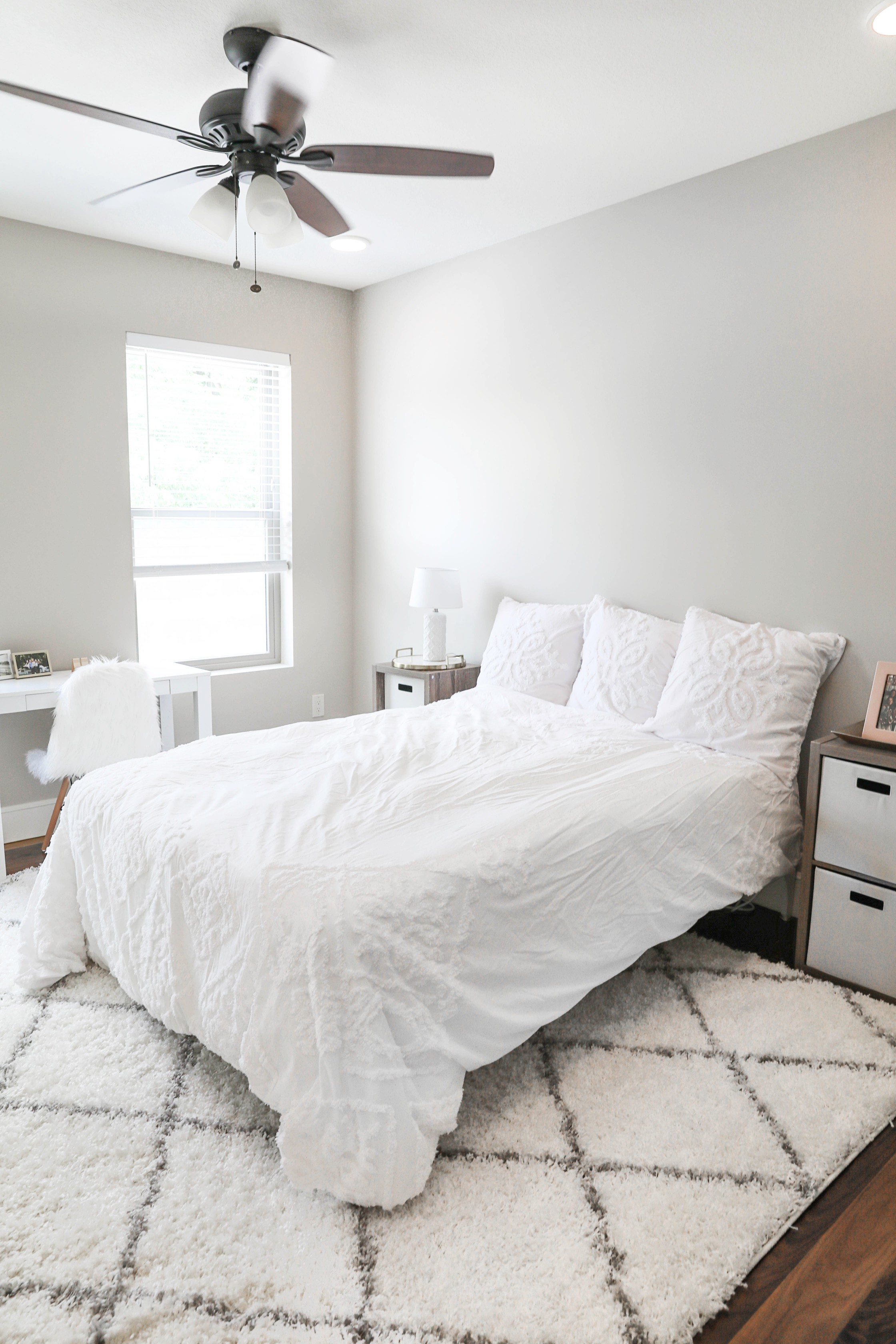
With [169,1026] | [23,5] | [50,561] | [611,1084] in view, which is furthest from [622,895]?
[50,561]

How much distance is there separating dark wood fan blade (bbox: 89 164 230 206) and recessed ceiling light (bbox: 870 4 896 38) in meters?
1.61

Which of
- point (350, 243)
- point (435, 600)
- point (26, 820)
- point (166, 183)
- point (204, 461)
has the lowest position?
point (26, 820)

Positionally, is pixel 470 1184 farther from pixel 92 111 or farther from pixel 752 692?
pixel 92 111

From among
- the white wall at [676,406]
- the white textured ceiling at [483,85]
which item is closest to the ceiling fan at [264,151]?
the white textured ceiling at [483,85]

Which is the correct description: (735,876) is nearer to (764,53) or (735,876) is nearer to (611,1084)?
(611,1084)

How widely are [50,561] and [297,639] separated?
134cm

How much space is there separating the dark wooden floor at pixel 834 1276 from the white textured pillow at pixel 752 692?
3.85 ft

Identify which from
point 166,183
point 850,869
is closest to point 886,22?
point 166,183

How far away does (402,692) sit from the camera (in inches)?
159

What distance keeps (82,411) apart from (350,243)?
139cm

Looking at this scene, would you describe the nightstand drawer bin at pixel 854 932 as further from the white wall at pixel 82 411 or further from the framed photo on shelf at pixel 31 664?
the framed photo on shelf at pixel 31 664

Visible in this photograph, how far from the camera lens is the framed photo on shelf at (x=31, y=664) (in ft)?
11.8

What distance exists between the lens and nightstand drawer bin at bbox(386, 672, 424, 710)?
392 cm

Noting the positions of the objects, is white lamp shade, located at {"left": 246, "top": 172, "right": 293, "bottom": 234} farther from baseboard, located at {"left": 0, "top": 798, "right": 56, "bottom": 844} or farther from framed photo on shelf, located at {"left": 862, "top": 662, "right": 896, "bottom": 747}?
baseboard, located at {"left": 0, "top": 798, "right": 56, "bottom": 844}
